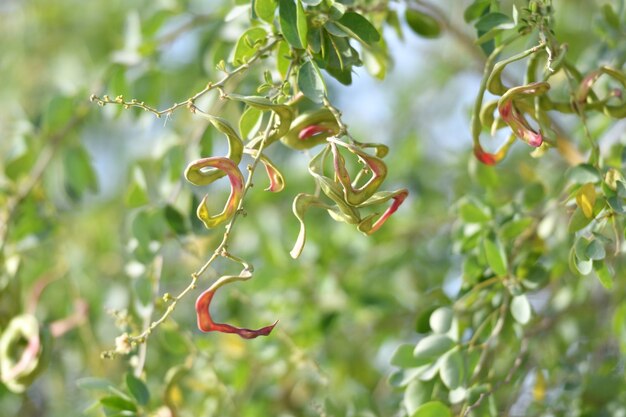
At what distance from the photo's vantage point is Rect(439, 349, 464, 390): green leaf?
675mm

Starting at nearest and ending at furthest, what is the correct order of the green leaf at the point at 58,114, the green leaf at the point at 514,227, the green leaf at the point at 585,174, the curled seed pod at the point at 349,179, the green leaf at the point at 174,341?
1. the curled seed pod at the point at 349,179
2. the green leaf at the point at 585,174
3. the green leaf at the point at 514,227
4. the green leaf at the point at 174,341
5. the green leaf at the point at 58,114

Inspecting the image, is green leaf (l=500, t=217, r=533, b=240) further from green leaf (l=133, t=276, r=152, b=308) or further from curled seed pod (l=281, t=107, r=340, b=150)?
green leaf (l=133, t=276, r=152, b=308)

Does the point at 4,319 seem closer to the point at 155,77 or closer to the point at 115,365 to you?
the point at 155,77

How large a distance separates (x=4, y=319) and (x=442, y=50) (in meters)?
1.02

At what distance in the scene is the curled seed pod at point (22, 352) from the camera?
2.68ft

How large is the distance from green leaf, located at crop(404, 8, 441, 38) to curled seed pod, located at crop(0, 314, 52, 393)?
45 cm

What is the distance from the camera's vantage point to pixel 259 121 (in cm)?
62

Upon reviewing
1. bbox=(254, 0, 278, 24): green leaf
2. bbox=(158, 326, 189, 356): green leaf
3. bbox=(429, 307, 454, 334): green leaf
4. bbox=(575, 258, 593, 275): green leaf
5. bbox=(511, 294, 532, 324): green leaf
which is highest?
bbox=(254, 0, 278, 24): green leaf

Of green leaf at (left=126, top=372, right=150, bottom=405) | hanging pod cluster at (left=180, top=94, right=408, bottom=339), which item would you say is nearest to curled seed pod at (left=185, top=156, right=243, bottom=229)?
hanging pod cluster at (left=180, top=94, right=408, bottom=339)

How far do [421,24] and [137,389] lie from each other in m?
0.41

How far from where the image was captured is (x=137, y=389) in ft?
2.33

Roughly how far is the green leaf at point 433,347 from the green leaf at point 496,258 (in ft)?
0.22

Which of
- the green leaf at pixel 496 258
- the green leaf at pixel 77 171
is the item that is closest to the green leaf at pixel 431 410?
the green leaf at pixel 496 258

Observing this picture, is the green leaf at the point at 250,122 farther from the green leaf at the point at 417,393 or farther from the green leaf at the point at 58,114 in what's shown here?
the green leaf at the point at 58,114
